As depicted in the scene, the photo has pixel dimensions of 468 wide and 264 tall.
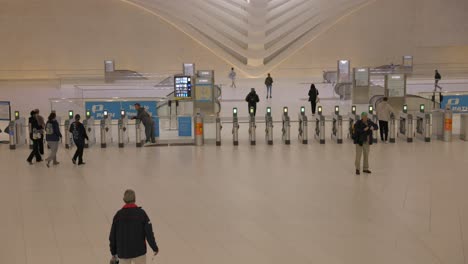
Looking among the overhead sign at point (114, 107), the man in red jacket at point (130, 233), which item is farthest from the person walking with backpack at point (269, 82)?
the man in red jacket at point (130, 233)

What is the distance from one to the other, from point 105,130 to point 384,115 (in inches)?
268

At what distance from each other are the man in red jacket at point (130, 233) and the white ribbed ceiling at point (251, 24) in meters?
29.2

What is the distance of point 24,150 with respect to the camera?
54.4 ft

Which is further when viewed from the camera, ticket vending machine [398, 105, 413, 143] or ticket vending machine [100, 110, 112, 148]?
ticket vending machine [398, 105, 413, 143]

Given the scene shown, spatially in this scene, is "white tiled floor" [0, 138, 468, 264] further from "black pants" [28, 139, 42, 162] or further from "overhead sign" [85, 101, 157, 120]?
"overhead sign" [85, 101, 157, 120]

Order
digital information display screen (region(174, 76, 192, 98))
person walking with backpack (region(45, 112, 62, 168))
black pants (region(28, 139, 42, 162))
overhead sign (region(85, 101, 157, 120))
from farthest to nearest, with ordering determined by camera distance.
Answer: overhead sign (region(85, 101, 157, 120)), digital information display screen (region(174, 76, 192, 98)), black pants (region(28, 139, 42, 162)), person walking with backpack (region(45, 112, 62, 168))

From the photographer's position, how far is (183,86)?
1955cm

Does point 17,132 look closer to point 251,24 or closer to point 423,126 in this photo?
point 423,126

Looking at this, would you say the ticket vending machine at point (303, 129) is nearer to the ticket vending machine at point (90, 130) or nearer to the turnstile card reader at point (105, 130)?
the turnstile card reader at point (105, 130)

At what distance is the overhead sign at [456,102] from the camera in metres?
21.0

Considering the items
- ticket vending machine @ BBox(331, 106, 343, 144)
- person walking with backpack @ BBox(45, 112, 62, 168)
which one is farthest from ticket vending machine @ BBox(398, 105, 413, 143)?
person walking with backpack @ BBox(45, 112, 62, 168)

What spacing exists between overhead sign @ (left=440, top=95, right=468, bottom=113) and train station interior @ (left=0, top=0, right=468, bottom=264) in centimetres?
4

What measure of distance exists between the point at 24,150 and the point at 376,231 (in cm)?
1020

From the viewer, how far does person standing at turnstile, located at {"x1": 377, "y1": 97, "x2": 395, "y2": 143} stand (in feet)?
55.2
